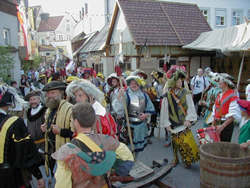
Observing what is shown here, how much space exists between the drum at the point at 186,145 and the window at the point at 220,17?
20659 mm

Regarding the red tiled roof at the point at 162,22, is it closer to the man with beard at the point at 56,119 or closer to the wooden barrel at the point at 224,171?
the man with beard at the point at 56,119

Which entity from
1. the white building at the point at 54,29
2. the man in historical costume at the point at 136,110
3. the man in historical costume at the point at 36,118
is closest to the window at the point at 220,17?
the man in historical costume at the point at 136,110

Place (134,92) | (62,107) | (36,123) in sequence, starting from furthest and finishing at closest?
(134,92) < (36,123) < (62,107)

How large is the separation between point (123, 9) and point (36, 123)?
11.2m

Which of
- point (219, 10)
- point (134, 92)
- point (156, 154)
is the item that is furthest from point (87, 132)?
point (219, 10)

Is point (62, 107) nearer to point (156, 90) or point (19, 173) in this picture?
point (19, 173)

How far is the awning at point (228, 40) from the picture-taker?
31.1 feet

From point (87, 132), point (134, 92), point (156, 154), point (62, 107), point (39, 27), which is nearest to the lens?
point (87, 132)

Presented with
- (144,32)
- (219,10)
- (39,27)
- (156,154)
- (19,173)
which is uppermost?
(39,27)

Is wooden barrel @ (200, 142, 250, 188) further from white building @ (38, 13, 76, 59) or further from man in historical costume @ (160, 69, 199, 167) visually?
white building @ (38, 13, 76, 59)

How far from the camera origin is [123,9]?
44.8 ft

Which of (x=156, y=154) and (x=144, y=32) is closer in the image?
(x=156, y=154)

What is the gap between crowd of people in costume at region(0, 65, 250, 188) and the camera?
69.3 inches

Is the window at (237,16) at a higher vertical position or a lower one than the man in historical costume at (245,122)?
higher
